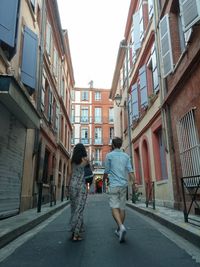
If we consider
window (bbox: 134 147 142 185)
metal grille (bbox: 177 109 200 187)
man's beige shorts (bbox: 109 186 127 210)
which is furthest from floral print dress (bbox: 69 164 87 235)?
window (bbox: 134 147 142 185)

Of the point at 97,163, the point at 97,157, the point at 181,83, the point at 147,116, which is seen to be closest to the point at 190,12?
the point at 181,83

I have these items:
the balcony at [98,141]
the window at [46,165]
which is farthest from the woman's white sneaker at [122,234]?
the balcony at [98,141]

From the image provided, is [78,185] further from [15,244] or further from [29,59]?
[29,59]

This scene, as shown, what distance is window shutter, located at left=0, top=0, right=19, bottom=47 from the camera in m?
6.30

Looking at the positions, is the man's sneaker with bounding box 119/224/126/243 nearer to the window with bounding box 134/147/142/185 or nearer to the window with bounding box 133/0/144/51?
the window with bounding box 134/147/142/185

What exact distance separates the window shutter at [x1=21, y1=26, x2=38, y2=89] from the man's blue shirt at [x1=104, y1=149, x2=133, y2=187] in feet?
17.3

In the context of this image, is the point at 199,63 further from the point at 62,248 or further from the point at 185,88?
the point at 62,248

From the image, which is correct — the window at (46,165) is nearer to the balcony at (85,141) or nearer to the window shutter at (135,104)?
the window shutter at (135,104)

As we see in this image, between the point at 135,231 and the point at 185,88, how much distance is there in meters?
4.46

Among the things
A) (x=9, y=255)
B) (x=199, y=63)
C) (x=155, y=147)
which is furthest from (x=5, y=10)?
(x=155, y=147)

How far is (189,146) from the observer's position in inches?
319

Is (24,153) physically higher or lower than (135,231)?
higher

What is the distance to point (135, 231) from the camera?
5.69 m

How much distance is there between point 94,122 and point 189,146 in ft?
128
